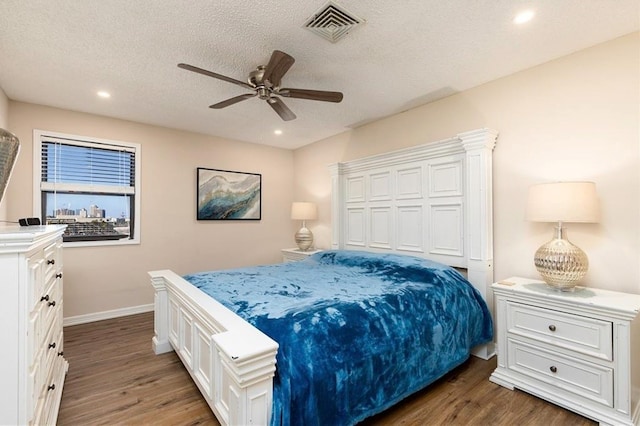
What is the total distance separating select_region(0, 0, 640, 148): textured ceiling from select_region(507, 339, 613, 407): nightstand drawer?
2.22 metres

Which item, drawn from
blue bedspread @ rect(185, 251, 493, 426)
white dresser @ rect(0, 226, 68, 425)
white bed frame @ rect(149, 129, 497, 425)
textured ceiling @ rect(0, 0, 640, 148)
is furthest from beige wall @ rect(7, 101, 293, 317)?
white dresser @ rect(0, 226, 68, 425)

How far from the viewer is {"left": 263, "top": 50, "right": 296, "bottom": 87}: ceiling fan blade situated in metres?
1.92

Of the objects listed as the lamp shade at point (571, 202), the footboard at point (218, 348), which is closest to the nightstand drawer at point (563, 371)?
the lamp shade at point (571, 202)

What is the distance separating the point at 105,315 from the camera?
365 centimetres

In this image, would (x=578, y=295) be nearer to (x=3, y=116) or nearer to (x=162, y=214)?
(x=162, y=214)

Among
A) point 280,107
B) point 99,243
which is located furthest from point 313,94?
point 99,243

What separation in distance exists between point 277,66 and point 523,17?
1.63 metres

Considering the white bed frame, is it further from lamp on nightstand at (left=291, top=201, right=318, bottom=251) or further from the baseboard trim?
the baseboard trim

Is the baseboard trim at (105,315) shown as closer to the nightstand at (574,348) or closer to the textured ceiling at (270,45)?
the textured ceiling at (270,45)

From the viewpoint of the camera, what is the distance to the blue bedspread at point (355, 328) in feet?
4.74

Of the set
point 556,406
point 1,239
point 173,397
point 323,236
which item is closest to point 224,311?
point 173,397

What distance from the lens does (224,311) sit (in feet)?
5.80

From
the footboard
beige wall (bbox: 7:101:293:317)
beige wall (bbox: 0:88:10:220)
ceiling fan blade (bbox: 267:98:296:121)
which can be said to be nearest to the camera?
the footboard

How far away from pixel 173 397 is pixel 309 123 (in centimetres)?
324
